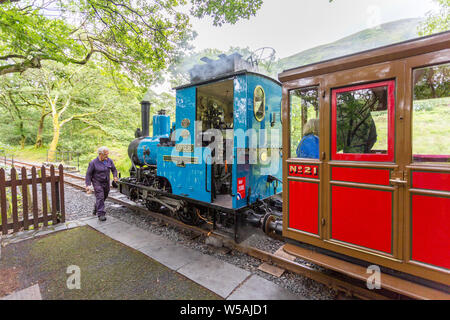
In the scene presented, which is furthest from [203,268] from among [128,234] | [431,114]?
[431,114]

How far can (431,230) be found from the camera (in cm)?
187

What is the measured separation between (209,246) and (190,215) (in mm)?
1015

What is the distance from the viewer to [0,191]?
157 inches

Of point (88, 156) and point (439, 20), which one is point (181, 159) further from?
point (88, 156)

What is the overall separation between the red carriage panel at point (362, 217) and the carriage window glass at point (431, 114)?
514mm

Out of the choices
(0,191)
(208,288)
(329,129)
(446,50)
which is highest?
(446,50)

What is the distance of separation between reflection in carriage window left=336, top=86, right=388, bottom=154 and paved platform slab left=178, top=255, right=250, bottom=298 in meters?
2.03

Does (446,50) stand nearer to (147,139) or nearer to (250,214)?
(250,214)

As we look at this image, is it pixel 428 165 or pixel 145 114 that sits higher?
pixel 145 114

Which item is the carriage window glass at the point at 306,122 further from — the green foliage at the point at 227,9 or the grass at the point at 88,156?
the grass at the point at 88,156

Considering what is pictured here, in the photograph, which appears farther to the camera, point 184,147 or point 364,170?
point 184,147

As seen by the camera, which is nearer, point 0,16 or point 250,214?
point 250,214
